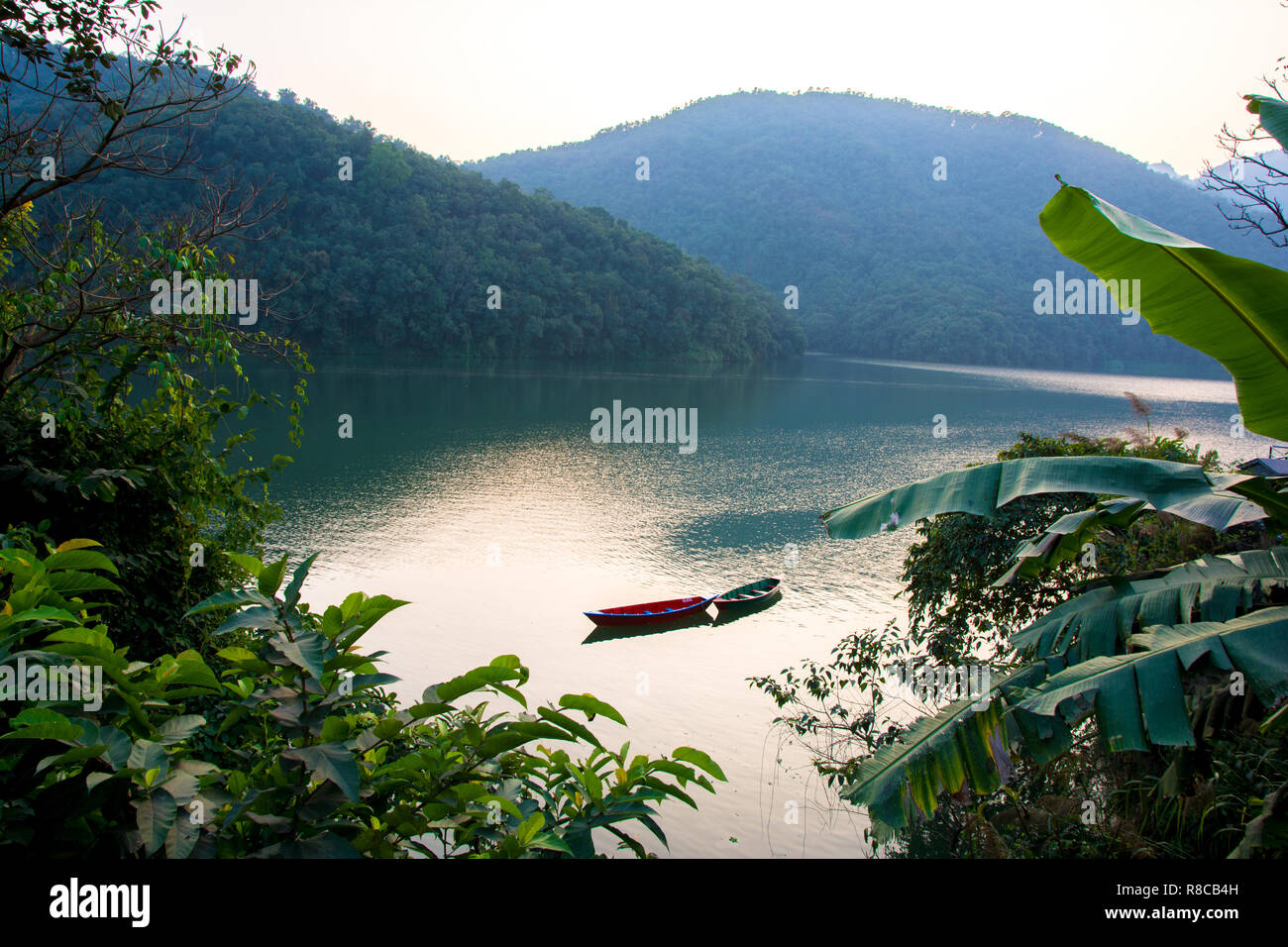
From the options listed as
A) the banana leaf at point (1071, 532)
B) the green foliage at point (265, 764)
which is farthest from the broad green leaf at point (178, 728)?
the banana leaf at point (1071, 532)

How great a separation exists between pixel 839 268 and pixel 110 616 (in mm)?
98061

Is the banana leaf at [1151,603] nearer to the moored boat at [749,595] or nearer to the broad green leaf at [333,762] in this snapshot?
the broad green leaf at [333,762]

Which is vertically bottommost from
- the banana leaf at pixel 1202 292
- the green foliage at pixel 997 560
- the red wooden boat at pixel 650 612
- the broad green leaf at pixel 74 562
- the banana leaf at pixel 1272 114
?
the red wooden boat at pixel 650 612

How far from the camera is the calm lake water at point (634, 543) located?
9016mm

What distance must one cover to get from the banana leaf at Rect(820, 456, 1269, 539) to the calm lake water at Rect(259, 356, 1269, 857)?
441cm

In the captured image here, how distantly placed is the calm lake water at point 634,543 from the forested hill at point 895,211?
1939 inches

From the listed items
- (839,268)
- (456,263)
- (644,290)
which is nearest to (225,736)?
(456,263)

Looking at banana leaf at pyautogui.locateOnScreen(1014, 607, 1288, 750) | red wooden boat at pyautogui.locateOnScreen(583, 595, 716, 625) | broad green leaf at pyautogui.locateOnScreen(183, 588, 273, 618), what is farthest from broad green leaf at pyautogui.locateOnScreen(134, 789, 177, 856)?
red wooden boat at pyautogui.locateOnScreen(583, 595, 716, 625)

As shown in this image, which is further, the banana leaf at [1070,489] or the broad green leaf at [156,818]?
the banana leaf at [1070,489]

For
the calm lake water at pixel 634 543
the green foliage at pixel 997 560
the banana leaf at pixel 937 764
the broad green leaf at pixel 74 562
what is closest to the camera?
the broad green leaf at pixel 74 562

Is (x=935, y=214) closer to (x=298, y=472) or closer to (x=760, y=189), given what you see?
(x=760, y=189)

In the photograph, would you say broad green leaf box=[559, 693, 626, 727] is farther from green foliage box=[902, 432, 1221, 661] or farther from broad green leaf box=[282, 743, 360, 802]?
green foliage box=[902, 432, 1221, 661]

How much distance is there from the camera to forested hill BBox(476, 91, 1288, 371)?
278 ft

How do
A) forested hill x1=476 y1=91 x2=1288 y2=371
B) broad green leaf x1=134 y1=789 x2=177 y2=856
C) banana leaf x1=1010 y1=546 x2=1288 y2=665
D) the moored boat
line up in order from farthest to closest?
1. forested hill x1=476 y1=91 x2=1288 y2=371
2. the moored boat
3. banana leaf x1=1010 y1=546 x2=1288 y2=665
4. broad green leaf x1=134 y1=789 x2=177 y2=856
